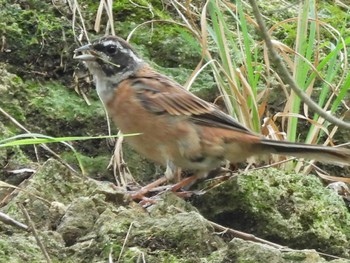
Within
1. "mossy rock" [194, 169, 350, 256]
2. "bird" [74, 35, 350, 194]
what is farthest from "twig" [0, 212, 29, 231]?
"bird" [74, 35, 350, 194]

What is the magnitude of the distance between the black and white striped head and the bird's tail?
108 cm

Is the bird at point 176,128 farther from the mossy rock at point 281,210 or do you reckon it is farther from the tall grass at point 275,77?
Answer: the tall grass at point 275,77

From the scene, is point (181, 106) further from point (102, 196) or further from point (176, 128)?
point (102, 196)

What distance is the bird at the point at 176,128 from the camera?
4.75 meters

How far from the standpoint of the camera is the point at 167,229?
3365mm

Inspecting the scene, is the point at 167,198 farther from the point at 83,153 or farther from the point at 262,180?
the point at 83,153

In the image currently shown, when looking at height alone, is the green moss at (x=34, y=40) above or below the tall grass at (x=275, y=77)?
above

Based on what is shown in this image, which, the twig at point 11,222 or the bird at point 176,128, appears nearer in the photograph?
the twig at point 11,222

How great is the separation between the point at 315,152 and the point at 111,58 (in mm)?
1451

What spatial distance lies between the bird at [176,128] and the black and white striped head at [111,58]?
1.5 inches

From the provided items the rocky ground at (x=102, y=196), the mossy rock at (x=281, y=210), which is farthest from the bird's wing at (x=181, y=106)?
the mossy rock at (x=281, y=210)

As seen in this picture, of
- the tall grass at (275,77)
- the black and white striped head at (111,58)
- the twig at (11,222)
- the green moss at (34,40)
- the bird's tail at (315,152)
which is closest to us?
the twig at (11,222)

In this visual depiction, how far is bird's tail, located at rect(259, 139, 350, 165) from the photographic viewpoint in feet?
14.4

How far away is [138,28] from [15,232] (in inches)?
117
